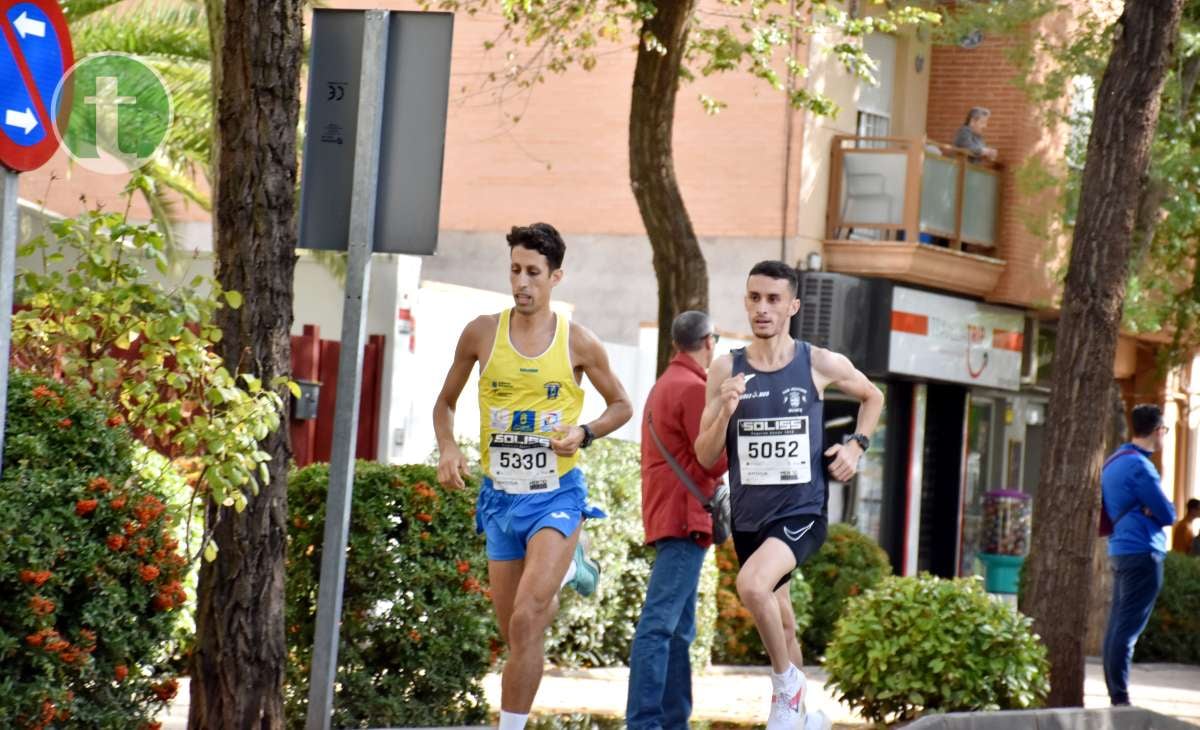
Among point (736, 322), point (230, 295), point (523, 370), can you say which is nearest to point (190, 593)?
point (523, 370)

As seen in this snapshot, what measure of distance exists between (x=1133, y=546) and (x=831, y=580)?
431 cm

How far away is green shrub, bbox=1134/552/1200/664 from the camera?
21016mm

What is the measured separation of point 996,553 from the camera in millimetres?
28672

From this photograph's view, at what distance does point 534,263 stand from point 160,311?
1652 millimetres

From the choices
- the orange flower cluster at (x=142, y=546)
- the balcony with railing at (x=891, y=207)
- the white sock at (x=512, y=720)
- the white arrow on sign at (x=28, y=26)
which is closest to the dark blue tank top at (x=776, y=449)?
the white sock at (x=512, y=720)

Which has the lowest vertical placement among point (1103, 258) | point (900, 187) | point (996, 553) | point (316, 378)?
point (996, 553)

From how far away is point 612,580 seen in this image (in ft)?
48.2

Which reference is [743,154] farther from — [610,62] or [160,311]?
[160,311]

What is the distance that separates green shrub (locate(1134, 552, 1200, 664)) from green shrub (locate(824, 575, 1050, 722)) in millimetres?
10031

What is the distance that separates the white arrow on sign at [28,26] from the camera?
5859mm

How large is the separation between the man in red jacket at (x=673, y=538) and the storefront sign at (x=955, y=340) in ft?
54.1

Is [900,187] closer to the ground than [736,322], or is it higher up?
higher up

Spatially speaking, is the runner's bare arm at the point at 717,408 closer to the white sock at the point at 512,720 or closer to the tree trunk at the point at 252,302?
the white sock at the point at 512,720

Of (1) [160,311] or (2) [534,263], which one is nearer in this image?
(1) [160,311]
